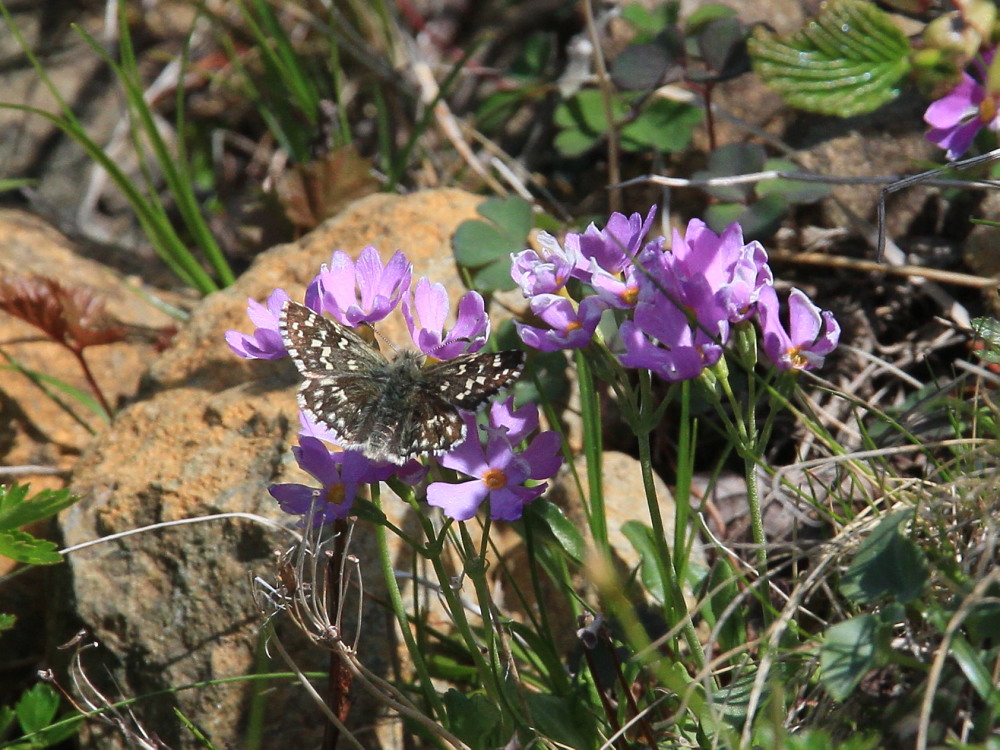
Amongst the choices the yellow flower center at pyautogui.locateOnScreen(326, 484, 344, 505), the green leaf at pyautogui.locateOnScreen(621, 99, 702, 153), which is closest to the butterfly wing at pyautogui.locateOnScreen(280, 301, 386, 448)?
the yellow flower center at pyautogui.locateOnScreen(326, 484, 344, 505)

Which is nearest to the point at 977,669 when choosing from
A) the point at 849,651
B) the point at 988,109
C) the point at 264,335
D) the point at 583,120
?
the point at 849,651

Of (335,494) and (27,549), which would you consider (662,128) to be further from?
(27,549)

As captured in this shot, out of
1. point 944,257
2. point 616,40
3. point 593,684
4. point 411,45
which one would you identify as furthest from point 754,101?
point 593,684

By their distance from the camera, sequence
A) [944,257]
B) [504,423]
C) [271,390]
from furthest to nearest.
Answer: [944,257] < [271,390] < [504,423]

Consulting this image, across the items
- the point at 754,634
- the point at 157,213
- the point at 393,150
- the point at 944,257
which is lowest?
the point at 754,634

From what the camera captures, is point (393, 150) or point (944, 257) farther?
point (393, 150)

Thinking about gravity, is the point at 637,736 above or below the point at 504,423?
below

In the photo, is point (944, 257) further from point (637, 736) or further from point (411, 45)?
point (411, 45)
